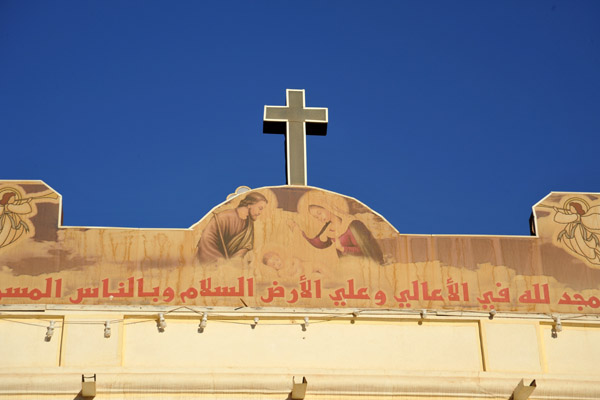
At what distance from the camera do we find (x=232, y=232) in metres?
18.5

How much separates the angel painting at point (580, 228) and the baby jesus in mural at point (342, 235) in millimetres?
2814

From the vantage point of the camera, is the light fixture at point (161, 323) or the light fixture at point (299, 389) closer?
the light fixture at point (299, 389)

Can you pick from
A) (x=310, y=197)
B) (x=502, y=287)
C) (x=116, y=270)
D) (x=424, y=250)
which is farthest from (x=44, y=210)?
(x=502, y=287)

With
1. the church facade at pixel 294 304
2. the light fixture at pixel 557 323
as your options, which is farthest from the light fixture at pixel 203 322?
the light fixture at pixel 557 323

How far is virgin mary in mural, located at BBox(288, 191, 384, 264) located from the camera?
18578 millimetres

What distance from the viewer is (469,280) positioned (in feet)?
61.0

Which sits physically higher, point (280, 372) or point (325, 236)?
point (325, 236)

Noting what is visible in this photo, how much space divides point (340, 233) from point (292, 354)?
1962 millimetres

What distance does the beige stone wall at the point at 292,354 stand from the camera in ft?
56.9

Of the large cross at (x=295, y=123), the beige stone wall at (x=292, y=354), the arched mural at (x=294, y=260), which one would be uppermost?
the large cross at (x=295, y=123)

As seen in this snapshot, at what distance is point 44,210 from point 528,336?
282 inches

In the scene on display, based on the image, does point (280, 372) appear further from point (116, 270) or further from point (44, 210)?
point (44, 210)

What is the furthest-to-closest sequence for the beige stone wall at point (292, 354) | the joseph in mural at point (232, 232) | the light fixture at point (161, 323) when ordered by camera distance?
the joseph in mural at point (232, 232)
the light fixture at point (161, 323)
the beige stone wall at point (292, 354)

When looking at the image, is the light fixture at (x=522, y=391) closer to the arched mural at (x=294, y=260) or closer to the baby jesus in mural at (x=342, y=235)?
the arched mural at (x=294, y=260)
